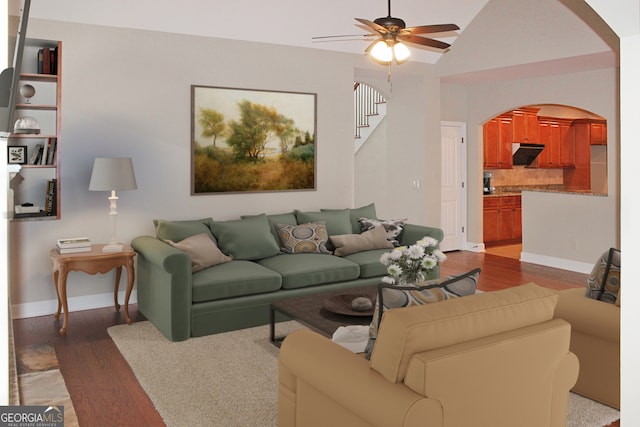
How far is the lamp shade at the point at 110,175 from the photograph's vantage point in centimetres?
491

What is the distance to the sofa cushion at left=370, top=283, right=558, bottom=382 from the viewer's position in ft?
6.89

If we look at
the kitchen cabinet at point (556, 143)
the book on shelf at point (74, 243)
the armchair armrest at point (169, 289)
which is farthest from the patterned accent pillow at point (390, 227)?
the kitchen cabinet at point (556, 143)

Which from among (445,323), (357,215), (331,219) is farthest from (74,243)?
(445,323)

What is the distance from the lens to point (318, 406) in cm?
247

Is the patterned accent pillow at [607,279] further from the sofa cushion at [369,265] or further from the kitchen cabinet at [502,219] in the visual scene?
the kitchen cabinet at [502,219]

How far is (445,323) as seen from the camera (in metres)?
2.16

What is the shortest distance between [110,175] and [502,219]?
22.1 ft

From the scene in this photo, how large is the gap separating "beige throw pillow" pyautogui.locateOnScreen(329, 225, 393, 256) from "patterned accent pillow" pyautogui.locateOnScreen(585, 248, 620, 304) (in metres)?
2.62

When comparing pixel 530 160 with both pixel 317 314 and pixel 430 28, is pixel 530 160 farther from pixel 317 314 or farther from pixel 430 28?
pixel 317 314

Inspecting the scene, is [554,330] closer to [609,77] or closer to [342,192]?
[342,192]

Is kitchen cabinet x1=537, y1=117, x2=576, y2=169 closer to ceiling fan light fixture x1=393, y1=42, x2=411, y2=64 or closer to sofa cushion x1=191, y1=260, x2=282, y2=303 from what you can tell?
ceiling fan light fixture x1=393, y1=42, x2=411, y2=64

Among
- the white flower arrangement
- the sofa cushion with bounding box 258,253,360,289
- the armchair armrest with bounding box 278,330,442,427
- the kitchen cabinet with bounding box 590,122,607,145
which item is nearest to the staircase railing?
the kitchen cabinet with bounding box 590,122,607,145

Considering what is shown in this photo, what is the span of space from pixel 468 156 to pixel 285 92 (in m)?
3.70

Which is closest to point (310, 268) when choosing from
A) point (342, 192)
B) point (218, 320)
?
point (218, 320)
